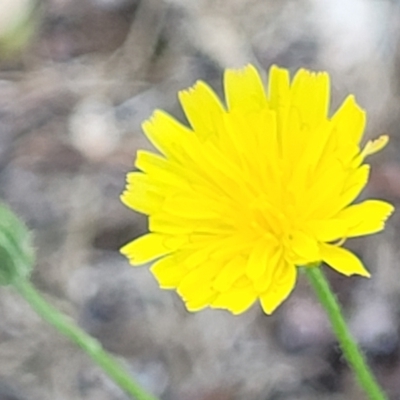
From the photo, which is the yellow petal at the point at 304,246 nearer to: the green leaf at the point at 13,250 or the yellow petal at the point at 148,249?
the yellow petal at the point at 148,249

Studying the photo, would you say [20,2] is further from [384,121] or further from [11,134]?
[384,121]

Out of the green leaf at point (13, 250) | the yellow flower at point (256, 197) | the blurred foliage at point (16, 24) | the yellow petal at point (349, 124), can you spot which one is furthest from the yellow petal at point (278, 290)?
the blurred foliage at point (16, 24)

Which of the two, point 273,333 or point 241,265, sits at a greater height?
point 273,333

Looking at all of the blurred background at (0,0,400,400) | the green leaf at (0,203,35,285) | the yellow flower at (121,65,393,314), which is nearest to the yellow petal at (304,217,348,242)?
the yellow flower at (121,65,393,314)

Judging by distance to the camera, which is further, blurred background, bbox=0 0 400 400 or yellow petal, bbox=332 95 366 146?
blurred background, bbox=0 0 400 400

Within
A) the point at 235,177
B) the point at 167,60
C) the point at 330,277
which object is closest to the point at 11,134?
the point at 167,60

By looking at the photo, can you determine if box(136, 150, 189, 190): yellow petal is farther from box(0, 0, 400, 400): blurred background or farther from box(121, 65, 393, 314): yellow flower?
box(0, 0, 400, 400): blurred background
